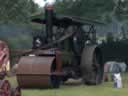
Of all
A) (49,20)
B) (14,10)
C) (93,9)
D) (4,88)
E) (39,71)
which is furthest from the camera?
(93,9)

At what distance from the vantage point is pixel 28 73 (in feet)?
59.8

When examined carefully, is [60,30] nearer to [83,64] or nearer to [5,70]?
[83,64]

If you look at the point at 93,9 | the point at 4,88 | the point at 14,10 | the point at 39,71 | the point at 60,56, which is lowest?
the point at 4,88

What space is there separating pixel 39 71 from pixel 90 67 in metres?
2.86

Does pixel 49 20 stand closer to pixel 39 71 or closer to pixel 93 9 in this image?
pixel 39 71

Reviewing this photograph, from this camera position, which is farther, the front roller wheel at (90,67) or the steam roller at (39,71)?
the front roller wheel at (90,67)

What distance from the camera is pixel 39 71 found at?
18.1 m

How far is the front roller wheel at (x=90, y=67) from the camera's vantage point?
2033cm

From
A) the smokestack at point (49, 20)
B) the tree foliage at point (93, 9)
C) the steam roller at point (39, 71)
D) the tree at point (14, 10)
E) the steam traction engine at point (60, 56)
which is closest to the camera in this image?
the steam roller at point (39, 71)

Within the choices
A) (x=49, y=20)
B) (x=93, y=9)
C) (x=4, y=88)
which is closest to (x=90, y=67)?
(x=49, y=20)

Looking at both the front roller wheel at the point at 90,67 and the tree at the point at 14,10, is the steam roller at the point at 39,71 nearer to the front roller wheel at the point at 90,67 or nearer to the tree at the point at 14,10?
the front roller wheel at the point at 90,67

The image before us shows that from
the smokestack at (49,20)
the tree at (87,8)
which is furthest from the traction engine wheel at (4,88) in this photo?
the tree at (87,8)

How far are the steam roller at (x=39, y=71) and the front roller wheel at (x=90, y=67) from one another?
183 cm

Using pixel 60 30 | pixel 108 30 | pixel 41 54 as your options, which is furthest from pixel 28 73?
pixel 108 30
